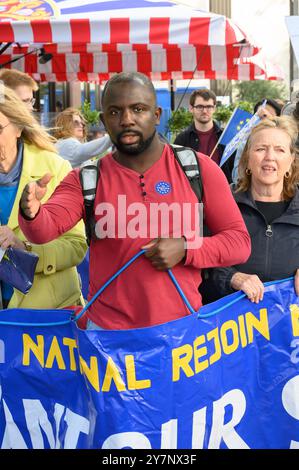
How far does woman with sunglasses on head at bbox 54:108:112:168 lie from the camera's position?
6.46 meters

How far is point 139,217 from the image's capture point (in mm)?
2465

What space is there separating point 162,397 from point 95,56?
1070 centimetres

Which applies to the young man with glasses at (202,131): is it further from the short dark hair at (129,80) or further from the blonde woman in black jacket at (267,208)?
the short dark hair at (129,80)

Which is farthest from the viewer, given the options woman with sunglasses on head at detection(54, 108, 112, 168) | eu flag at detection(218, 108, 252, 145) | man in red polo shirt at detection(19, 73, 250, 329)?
woman with sunglasses on head at detection(54, 108, 112, 168)

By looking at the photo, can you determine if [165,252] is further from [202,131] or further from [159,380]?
[202,131]

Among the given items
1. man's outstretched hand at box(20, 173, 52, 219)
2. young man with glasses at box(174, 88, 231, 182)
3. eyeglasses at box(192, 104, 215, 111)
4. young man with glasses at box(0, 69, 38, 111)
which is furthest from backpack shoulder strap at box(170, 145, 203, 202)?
eyeglasses at box(192, 104, 215, 111)

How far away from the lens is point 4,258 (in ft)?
9.51

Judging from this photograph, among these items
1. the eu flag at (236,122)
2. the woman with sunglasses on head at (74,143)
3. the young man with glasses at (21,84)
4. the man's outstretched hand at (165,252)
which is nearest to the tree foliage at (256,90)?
the woman with sunglasses on head at (74,143)

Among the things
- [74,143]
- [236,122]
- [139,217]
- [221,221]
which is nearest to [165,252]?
[139,217]

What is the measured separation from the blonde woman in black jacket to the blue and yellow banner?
0.11 meters

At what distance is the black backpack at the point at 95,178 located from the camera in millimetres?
2512

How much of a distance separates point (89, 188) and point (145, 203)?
0.20 m

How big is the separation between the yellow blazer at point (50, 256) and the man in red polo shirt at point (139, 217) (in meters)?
0.44

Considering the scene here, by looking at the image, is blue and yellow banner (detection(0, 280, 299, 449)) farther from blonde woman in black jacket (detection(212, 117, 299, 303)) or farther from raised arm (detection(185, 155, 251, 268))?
raised arm (detection(185, 155, 251, 268))
